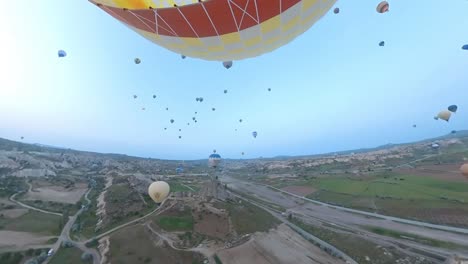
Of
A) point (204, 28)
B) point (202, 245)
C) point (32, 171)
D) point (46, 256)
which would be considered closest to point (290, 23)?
point (204, 28)

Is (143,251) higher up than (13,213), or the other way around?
(13,213)

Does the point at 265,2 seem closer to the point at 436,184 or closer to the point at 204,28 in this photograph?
the point at 204,28

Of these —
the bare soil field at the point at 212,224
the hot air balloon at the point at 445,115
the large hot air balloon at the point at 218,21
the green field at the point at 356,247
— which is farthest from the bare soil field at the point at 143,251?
the hot air balloon at the point at 445,115

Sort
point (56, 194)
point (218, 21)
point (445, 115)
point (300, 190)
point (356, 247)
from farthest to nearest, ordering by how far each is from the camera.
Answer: point (300, 190), point (56, 194), point (356, 247), point (445, 115), point (218, 21)

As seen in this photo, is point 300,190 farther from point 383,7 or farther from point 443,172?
point 383,7

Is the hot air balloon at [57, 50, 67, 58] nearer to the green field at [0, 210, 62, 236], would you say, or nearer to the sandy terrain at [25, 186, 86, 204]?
the green field at [0, 210, 62, 236]

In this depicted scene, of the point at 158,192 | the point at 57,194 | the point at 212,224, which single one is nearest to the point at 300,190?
the point at 212,224
